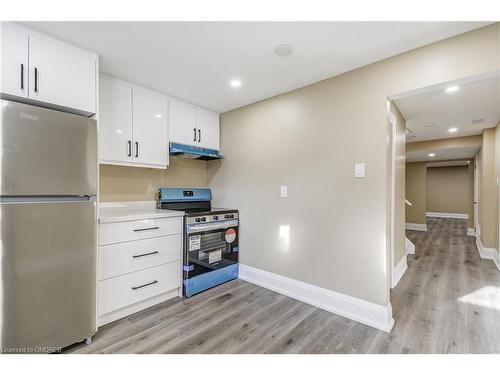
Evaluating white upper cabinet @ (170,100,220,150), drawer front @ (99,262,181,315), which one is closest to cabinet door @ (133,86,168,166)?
white upper cabinet @ (170,100,220,150)

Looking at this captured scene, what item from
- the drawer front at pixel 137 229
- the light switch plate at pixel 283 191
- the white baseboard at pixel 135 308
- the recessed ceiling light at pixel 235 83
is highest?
the recessed ceiling light at pixel 235 83

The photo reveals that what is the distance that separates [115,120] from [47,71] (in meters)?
0.72

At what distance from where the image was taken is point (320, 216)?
8.07 feet

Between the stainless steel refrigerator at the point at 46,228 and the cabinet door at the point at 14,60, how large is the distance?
0.22 m

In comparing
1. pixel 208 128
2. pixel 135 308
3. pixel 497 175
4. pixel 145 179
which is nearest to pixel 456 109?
pixel 497 175

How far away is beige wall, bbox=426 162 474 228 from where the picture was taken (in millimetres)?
9258

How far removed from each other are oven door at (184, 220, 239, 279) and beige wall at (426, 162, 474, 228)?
10.6m

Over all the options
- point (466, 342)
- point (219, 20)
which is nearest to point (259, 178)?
point (219, 20)

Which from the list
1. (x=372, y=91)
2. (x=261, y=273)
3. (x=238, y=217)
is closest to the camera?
(x=372, y=91)

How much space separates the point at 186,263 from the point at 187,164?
1.49m

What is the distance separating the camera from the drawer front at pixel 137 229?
2035mm

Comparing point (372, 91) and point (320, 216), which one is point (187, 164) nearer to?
point (320, 216)

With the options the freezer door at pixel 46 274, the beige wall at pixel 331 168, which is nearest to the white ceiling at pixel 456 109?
the beige wall at pixel 331 168

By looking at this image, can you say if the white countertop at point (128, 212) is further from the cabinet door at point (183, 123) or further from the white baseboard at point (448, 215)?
the white baseboard at point (448, 215)
